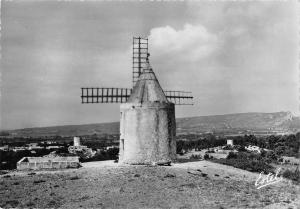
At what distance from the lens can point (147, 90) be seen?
20.6 metres

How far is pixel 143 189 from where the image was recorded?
545 inches

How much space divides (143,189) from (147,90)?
7.69 meters

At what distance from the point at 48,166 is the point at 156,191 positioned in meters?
8.06

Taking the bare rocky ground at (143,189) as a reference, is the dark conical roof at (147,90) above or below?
above

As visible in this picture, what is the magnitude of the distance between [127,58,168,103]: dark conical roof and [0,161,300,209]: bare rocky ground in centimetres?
388

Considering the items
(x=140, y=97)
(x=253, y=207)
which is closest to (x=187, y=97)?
(x=140, y=97)

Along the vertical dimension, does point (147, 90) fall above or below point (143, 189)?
above

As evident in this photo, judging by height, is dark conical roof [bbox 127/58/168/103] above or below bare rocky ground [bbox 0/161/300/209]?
above

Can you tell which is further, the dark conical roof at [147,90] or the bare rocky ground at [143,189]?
the dark conical roof at [147,90]

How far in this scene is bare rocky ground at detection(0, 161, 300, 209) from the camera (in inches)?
484

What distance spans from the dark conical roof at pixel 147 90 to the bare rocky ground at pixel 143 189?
388 centimetres

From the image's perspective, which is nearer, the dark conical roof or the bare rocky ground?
the bare rocky ground

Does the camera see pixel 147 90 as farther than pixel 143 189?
Yes

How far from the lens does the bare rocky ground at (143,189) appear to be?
12.3m
